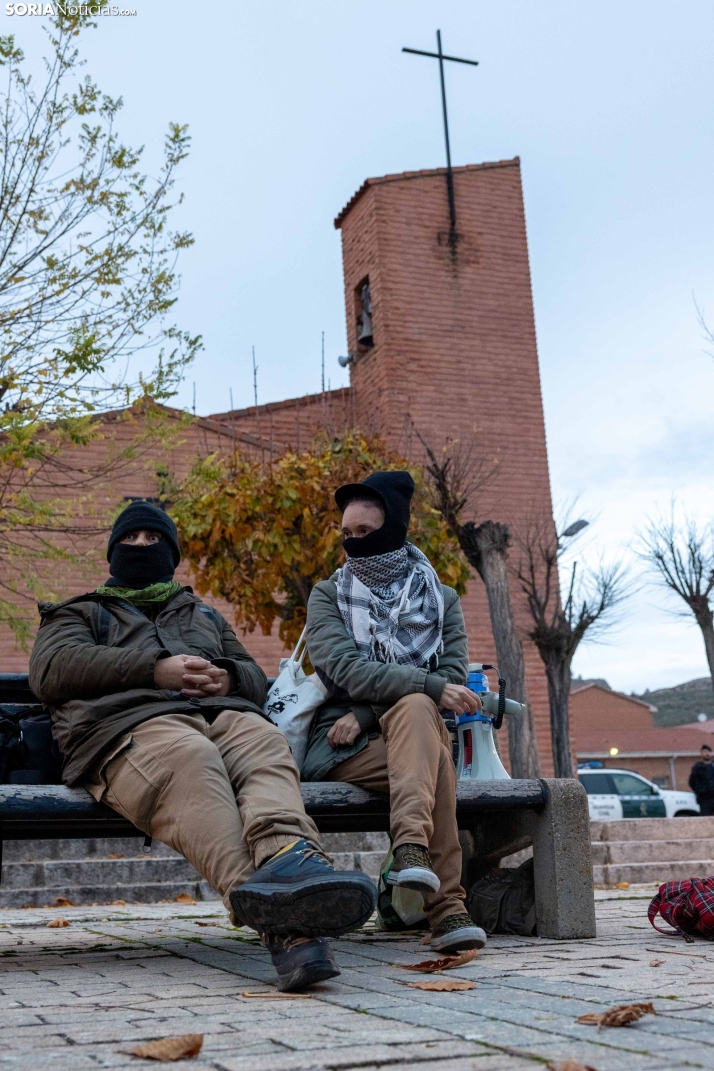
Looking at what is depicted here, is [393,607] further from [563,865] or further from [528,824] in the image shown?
[563,865]

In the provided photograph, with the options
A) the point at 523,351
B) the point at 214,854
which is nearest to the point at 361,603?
the point at 214,854

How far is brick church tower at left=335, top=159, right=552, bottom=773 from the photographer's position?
1820 cm

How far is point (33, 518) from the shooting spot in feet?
32.3

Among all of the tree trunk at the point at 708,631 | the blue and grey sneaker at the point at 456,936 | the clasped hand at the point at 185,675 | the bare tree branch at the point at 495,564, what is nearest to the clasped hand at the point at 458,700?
the blue and grey sneaker at the point at 456,936

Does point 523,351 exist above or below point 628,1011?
above

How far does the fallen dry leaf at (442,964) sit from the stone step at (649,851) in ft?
18.4

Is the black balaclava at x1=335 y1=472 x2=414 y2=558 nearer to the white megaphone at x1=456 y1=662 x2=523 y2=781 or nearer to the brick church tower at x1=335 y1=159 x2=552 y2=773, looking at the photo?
the white megaphone at x1=456 y1=662 x2=523 y2=781

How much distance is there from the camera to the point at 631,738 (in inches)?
1960

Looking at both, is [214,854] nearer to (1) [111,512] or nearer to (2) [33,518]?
(2) [33,518]

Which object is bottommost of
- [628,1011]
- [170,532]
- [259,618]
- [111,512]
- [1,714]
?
[628,1011]

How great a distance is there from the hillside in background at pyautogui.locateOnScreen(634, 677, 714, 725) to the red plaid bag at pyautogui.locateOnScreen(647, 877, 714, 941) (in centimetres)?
6725

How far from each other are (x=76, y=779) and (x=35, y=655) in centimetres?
A: 52

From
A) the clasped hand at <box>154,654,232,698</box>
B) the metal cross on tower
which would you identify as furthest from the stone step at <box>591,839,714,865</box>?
the metal cross on tower

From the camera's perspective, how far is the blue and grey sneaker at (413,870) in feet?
11.4
